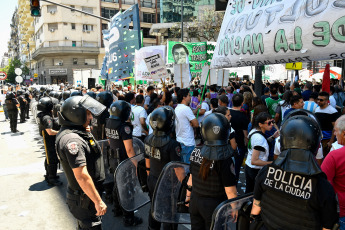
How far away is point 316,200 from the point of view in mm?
1895

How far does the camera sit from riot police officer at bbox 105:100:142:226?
443 cm

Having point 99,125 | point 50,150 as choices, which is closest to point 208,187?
point 99,125

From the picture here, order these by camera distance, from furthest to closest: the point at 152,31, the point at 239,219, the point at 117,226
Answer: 1. the point at 152,31
2. the point at 117,226
3. the point at 239,219

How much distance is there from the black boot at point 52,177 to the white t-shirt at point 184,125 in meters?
2.99

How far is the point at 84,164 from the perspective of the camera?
2852 mm

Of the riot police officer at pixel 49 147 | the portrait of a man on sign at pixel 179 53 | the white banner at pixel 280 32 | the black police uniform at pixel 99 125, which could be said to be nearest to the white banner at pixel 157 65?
the portrait of a man on sign at pixel 179 53

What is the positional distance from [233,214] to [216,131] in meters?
0.76

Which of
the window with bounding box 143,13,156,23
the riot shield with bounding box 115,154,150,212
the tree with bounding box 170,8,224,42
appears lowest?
the riot shield with bounding box 115,154,150,212

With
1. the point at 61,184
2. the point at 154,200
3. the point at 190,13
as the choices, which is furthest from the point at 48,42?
the point at 154,200

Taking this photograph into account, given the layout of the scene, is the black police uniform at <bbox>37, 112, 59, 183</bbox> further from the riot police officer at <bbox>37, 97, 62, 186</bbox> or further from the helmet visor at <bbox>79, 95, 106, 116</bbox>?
the helmet visor at <bbox>79, 95, 106, 116</bbox>

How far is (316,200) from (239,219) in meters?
0.74

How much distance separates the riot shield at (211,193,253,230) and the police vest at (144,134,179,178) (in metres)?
1.23

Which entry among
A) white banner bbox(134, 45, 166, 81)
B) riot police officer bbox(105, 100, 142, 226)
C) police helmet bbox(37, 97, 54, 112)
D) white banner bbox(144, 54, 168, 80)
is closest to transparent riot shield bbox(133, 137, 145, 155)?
riot police officer bbox(105, 100, 142, 226)

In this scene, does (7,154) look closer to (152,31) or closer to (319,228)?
(319,228)
